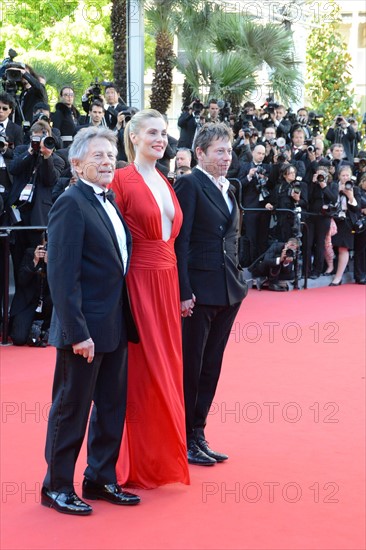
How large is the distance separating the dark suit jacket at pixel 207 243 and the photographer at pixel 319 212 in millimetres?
8265

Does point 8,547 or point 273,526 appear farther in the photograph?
point 273,526

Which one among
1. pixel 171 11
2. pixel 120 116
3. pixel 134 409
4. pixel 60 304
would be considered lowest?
pixel 134 409

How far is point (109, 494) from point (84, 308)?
2.88 ft

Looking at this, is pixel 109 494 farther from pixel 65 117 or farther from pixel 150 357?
pixel 65 117

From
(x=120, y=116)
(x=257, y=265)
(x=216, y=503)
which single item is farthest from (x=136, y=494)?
(x=257, y=265)

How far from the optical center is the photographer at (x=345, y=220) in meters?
13.6

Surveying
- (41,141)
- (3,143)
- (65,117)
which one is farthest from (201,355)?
(65,117)

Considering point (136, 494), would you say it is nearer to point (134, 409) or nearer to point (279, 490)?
point (134, 409)

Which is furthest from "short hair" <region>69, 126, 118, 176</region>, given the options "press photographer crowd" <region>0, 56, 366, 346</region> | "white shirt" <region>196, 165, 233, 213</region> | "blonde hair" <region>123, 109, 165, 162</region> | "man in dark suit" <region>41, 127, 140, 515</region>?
"press photographer crowd" <region>0, 56, 366, 346</region>

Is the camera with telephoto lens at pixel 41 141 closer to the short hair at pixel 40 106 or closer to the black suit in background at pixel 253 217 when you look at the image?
the short hair at pixel 40 106

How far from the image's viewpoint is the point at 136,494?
15.3 feet

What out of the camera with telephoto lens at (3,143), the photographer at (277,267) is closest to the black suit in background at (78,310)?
the camera with telephoto lens at (3,143)

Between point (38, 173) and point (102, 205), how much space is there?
15.6 ft

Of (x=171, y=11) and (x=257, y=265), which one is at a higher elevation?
(x=171, y=11)
